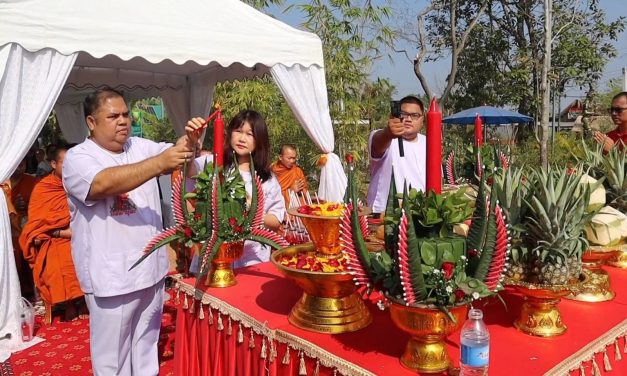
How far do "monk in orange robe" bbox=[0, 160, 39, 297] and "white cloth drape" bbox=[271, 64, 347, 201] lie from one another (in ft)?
7.75

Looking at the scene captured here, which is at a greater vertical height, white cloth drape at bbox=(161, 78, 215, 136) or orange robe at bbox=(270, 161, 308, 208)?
white cloth drape at bbox=(161, 78, 215, 136)

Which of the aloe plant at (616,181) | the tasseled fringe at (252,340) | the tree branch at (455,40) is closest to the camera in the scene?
the tasseled fringe at (252,340)

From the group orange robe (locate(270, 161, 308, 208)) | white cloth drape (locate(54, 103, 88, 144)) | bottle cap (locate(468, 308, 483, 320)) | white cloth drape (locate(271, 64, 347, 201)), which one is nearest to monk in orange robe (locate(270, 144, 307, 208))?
orange robe (locate(270, 161, 308, 208))

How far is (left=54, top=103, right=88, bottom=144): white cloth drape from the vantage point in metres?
6.88

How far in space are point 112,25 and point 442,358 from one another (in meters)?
3.14

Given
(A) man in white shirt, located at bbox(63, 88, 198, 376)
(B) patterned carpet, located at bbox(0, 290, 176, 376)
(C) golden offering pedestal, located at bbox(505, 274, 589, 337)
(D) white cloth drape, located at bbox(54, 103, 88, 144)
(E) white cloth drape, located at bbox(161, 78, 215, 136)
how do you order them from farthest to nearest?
(D) white cloth drape, located at bbox(54, 103, 88, 144)
(E) white cloth drape, located at bbox(161, 78, 215, 136)
(B) patterned carpet, located at bbox(0, 290, 176, 376)
(A) man in white shirt, located at bbox(63, 88, 198, 376)
(C) golden offering pedestal, located at bbox(505, 274, 589, 337)

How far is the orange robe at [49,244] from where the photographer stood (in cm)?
353

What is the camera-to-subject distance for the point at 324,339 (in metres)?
1.24

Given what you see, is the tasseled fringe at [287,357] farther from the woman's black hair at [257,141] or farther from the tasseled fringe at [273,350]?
the woman's black hair at [257,141]

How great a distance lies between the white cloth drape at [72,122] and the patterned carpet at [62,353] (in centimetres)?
407

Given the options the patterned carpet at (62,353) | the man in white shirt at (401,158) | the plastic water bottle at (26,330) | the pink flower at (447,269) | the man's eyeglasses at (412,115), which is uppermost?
the man's eyeglasses at (412,115)

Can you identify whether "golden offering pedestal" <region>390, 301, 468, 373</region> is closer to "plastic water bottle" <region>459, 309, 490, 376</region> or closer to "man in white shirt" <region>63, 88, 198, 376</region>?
"plastic water bottle" <region>459, 309, 490, 376</region>

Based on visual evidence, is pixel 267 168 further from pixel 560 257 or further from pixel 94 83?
pixel 94 83

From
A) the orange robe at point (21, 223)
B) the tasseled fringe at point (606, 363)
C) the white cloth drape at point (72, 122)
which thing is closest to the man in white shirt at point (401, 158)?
the tasseled fringe at point (606, 363)
